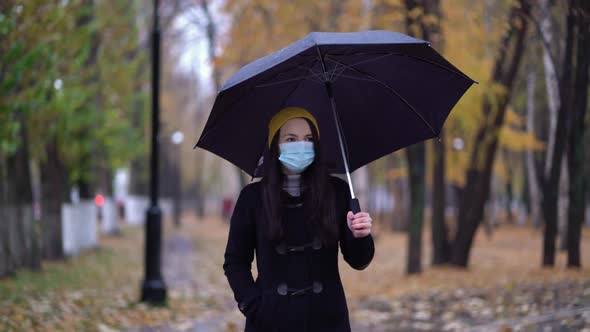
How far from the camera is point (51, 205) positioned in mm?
19406

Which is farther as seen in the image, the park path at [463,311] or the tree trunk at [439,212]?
the tree trunk at [439,212]

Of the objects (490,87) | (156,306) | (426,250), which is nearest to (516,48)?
(490,87)

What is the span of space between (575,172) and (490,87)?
8.75 feet

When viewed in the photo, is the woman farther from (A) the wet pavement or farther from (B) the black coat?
(A) the wet pavement

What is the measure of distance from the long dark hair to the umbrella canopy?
627 millimetres

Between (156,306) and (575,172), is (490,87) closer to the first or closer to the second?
(575,172)

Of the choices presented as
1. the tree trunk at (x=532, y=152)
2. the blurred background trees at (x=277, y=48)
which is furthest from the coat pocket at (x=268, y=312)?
the tree trunk at (x=532, y=152)

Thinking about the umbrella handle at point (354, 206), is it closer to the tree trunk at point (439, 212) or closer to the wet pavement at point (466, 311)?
the wet pavement at point (466, 311)

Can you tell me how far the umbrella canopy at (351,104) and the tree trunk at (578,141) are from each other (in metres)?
6.74

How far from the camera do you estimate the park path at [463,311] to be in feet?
27.4

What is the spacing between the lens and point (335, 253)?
3.72 m

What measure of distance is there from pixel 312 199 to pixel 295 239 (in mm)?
208

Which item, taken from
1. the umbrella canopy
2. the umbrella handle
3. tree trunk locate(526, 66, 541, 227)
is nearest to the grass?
the umbrella canopy

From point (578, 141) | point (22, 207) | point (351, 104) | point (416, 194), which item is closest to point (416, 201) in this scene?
point (416, 194)
